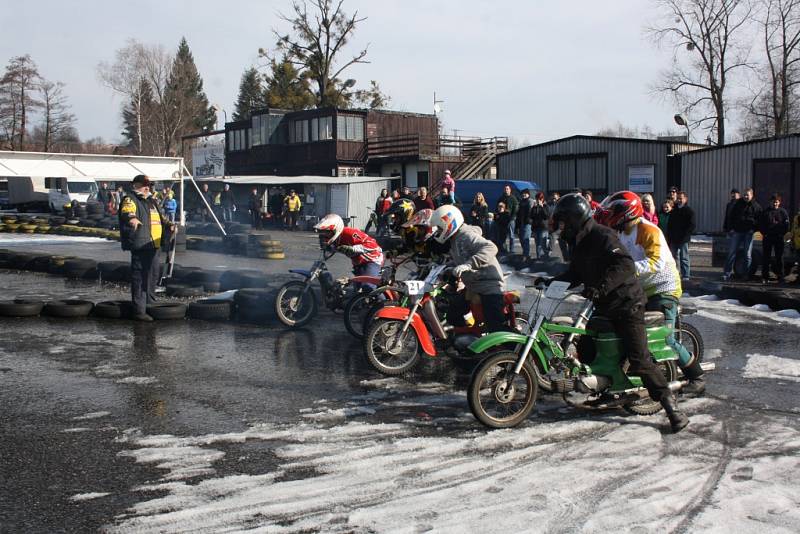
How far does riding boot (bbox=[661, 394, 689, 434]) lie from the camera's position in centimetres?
593

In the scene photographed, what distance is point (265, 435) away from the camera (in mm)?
5902

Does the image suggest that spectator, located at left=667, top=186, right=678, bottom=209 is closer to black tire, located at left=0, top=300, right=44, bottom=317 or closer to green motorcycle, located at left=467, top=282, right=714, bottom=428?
green motorcycle, located at left=467, top=282, right=714, bottom=428

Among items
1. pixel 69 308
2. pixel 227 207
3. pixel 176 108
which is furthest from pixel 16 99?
pixel 69 308

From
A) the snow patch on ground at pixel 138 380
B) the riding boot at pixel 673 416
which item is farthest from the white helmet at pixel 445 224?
the snow patch on ground at pixel 138 380

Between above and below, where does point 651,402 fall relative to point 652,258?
below

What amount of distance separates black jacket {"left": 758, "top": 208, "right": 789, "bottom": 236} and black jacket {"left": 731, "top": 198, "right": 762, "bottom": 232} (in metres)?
0.11

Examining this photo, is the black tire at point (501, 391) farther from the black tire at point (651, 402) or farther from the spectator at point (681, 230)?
the spectator at point (681, 230)

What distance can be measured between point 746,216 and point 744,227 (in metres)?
0.22

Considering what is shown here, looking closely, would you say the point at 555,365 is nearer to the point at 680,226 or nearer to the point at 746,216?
the point at 680,226

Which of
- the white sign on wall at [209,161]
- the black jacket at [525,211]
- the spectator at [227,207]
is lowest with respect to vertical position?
the black jacket at [525,211]

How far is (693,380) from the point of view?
685 cm

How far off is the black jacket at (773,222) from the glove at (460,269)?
9626mm

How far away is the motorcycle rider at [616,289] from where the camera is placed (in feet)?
19.3

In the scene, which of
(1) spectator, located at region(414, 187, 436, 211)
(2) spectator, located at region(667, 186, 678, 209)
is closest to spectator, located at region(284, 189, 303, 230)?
(1) spectator, located at region(414, 187, 436, 211)
